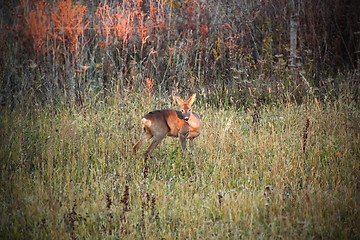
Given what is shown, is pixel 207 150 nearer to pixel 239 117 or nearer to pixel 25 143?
pixel 239 117

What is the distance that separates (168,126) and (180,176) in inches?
32.3

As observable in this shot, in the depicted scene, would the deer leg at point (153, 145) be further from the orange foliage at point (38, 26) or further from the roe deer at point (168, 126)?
the orange foliage at point (38, 26)

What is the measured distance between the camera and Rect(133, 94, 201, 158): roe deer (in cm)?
630

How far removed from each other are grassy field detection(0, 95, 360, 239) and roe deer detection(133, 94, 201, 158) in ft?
0.64

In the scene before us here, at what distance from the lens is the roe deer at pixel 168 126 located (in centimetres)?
630

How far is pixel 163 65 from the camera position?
9508mm

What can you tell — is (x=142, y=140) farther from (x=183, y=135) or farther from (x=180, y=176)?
(x=180, y=176)

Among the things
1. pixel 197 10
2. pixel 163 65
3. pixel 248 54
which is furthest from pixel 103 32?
pixel 248 54

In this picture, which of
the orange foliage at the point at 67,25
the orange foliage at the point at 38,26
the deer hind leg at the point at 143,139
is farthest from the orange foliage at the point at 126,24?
the deer hind leg at the point at 143,139

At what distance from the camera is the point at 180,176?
19.3ft

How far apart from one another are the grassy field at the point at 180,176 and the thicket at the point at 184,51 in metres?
0.77

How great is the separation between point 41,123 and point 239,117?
2955 mm

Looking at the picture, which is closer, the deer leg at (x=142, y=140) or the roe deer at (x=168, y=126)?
the roe deer at (x=168, y=126)

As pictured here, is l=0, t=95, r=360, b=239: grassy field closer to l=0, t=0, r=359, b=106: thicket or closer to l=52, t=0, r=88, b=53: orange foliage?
l=0, t=0, r=359, b=106: thicket
